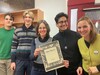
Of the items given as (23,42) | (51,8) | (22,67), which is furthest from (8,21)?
(51,8)

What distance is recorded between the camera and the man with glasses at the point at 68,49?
231cm

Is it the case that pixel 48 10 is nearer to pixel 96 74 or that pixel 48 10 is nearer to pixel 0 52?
pixel 0 52

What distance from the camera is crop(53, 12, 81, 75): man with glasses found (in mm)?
2305

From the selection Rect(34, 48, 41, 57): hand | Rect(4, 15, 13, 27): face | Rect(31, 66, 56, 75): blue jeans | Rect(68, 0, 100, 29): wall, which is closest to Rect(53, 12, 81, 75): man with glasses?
Rect(31, 66, 56, 75): blue jeans

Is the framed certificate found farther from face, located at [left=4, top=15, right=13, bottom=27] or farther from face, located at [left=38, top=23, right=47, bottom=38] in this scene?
face, located at [left=4, top=15, right=13, bottom=27]

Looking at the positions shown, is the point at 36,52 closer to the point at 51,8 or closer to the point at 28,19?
the point at 28,19

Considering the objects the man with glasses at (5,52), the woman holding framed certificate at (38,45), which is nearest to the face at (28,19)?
the woman holding framed certificate at (38,45)

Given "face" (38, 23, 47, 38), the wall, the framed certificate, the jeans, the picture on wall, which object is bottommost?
the jeans

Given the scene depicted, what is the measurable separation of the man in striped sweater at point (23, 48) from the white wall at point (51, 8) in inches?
74.4

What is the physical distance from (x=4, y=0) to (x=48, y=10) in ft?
4.50

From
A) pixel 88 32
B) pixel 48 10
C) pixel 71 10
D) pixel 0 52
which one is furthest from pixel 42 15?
pixel 88 32

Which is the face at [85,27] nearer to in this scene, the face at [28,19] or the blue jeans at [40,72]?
the blue jeans at [40,72]

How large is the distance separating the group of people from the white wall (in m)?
1.65

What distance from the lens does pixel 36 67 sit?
2434 millimetres
